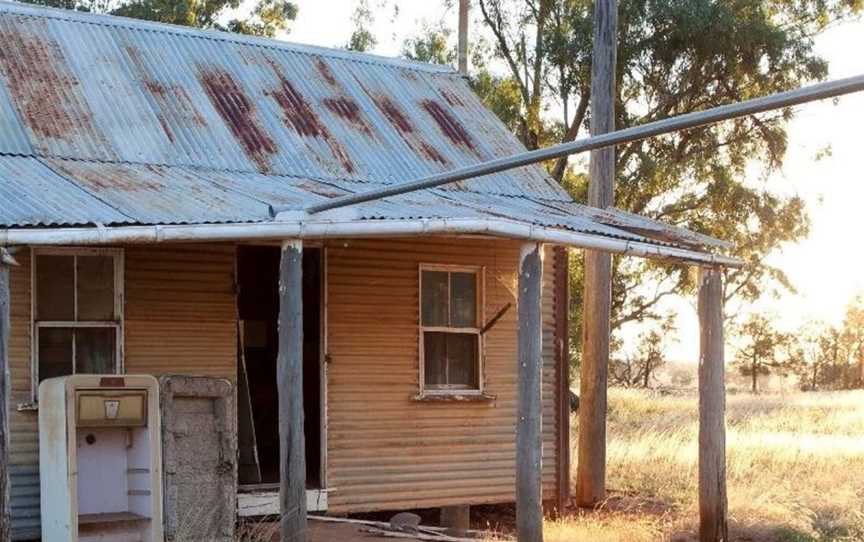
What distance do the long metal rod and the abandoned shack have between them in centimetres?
97

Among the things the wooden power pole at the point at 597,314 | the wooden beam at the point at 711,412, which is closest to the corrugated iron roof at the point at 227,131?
the wooden beam at the point at 711,412

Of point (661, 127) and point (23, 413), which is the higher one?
point (661, 127)

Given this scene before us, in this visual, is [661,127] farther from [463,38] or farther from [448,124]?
[463,38]

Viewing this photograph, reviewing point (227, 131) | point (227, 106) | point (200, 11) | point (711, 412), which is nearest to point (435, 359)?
point (711, 412)

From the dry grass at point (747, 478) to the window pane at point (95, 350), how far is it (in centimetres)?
430

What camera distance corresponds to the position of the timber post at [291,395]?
11.7 meters

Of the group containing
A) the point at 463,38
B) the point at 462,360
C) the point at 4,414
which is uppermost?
the point at 463,38

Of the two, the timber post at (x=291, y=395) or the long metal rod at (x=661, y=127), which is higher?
the long metal rod at (x=661, y=127)

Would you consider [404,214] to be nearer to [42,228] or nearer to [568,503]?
[42,228]

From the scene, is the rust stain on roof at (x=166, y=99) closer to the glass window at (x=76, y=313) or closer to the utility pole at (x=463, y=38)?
the glass window at (x=76, y=313)

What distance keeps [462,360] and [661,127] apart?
673 centimetres

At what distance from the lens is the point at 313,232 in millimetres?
11594

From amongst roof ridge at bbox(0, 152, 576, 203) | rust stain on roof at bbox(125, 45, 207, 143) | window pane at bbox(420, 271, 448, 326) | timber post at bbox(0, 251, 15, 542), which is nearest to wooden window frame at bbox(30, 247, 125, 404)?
roof ridge at bbox(0, 152, 576, 203)

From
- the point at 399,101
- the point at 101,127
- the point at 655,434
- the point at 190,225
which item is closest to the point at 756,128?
the point at 655,434
